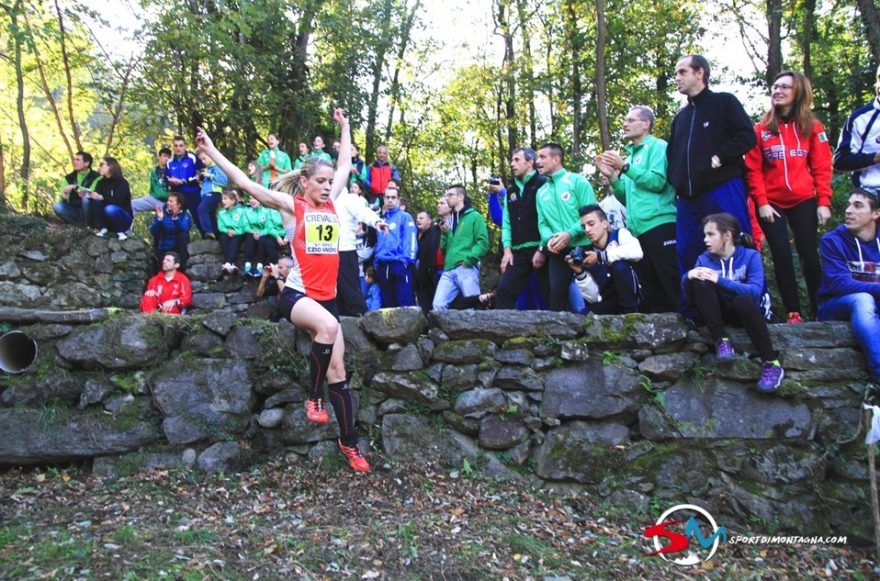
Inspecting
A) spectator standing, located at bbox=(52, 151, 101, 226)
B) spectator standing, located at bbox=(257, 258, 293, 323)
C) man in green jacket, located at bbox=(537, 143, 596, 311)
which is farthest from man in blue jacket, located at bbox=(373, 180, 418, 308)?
spectator standing, located at bbox=(52, 151, 101, 226)

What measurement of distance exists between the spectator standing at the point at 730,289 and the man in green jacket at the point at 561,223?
3.40 feet

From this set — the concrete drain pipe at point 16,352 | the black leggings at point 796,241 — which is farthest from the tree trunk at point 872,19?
the concrete drain pipe at point 16,352

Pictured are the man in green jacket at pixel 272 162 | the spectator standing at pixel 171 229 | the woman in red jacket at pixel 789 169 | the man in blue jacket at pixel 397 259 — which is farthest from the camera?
the man in green jacket at pixel 272 162

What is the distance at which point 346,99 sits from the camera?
13984 millimetres

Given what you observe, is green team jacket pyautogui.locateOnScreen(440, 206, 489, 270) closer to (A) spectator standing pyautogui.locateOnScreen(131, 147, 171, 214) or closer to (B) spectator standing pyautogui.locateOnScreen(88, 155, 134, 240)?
(A) spectator standing pyautogui.locateOnScreen(131, 147, 171, 214)

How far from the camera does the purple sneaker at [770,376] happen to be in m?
4.57

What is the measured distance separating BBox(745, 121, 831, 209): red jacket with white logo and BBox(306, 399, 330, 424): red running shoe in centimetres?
373

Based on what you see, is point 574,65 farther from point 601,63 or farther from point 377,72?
point 601,63

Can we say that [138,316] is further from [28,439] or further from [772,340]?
[772,340]

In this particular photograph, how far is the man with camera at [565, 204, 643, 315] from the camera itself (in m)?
5.12

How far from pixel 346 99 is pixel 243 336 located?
10200 millimetres

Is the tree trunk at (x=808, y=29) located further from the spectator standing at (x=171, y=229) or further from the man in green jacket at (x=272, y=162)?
the spectator standing at (x=171, y=229)

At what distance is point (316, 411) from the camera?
4.39 m

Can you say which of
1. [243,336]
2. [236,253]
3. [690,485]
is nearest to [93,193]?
[236,253]
